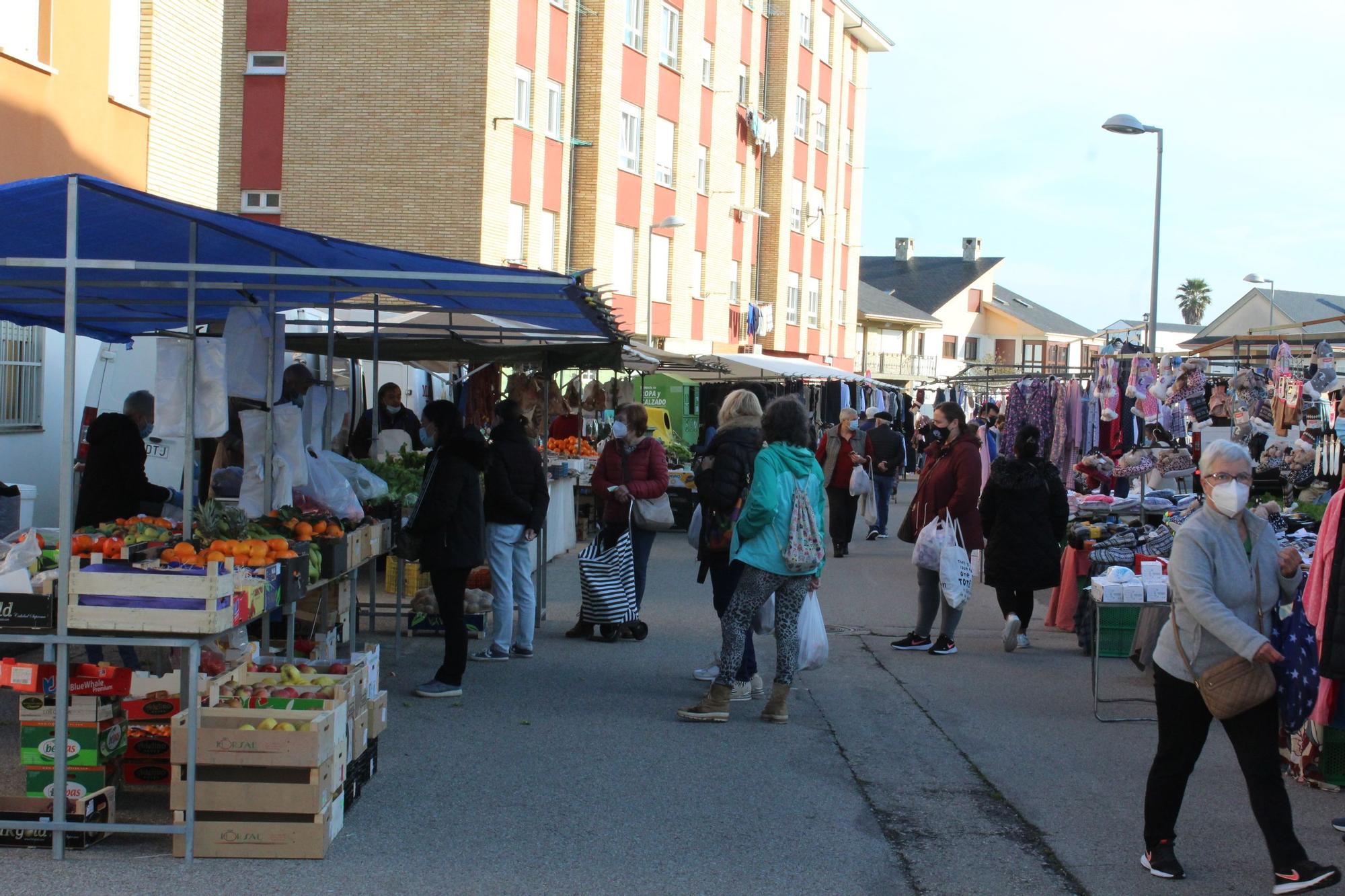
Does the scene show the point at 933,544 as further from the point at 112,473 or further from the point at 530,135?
the point at 530,135

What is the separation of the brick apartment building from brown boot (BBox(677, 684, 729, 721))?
1588 cm

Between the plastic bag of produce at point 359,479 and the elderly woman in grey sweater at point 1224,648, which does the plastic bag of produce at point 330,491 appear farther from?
the elderly woman in grey sweater at point 1224,648

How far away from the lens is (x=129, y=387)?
1368 cm

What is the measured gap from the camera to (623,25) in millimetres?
33938

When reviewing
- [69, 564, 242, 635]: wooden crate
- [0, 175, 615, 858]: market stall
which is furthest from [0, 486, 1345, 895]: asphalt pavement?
[69, 564, 242, 635]: wooden crate

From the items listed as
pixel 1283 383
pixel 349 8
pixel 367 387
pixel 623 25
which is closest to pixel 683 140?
pixel 623 25

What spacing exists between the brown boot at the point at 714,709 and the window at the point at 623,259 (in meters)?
A: 26.9

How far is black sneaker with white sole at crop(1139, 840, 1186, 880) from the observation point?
17.7 ft

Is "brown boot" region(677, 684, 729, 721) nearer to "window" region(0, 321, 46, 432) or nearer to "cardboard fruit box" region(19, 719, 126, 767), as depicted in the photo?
"cardboard fruit box" region(19, 719, 126, 767)

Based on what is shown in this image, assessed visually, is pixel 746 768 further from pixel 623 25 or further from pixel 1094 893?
pixel 623 25

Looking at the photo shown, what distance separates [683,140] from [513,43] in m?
9.05

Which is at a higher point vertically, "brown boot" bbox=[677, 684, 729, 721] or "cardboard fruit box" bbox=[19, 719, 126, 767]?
"cardboard fruit box" bbox=[19, 719, 126, 767]

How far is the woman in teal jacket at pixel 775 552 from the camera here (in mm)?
7691

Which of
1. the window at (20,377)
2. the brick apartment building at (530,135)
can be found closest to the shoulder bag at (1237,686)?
the window at (20,377)
